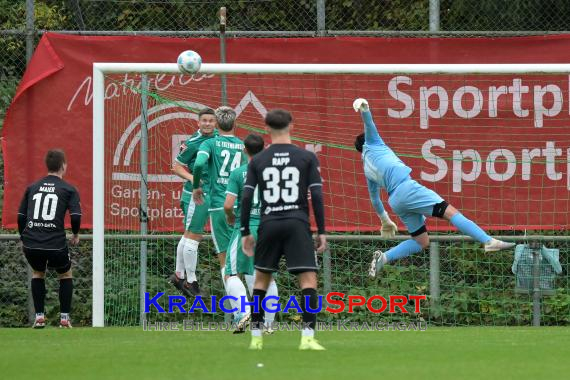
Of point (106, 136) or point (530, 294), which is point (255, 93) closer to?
point (106, 136)

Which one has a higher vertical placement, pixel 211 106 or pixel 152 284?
pixel 211 106

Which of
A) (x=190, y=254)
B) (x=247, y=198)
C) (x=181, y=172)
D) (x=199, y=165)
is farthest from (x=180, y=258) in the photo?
(x=247, y=198)

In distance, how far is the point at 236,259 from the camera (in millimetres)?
11102

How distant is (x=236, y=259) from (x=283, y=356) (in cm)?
250

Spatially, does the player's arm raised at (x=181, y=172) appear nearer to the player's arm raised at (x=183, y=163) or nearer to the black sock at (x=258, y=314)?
the player's arm raised at (x=183, y=163)

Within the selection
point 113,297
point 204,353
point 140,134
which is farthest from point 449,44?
point 204,353

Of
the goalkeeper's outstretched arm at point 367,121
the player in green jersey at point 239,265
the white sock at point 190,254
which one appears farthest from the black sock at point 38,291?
the goalkeeper's outstretched arm at point 367,121

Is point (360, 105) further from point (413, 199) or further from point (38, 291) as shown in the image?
point (38, 291)

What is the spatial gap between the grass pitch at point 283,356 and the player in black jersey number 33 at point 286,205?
633 mm

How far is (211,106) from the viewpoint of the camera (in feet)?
47.6

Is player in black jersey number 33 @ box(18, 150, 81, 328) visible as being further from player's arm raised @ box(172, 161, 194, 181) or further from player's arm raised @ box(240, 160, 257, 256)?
player's arm raised @ box(240, 160, 257, 256)

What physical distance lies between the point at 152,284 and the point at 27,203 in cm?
274

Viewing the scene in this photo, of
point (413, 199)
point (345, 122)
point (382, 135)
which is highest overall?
point (345, 122)

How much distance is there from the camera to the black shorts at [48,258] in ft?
41.2
